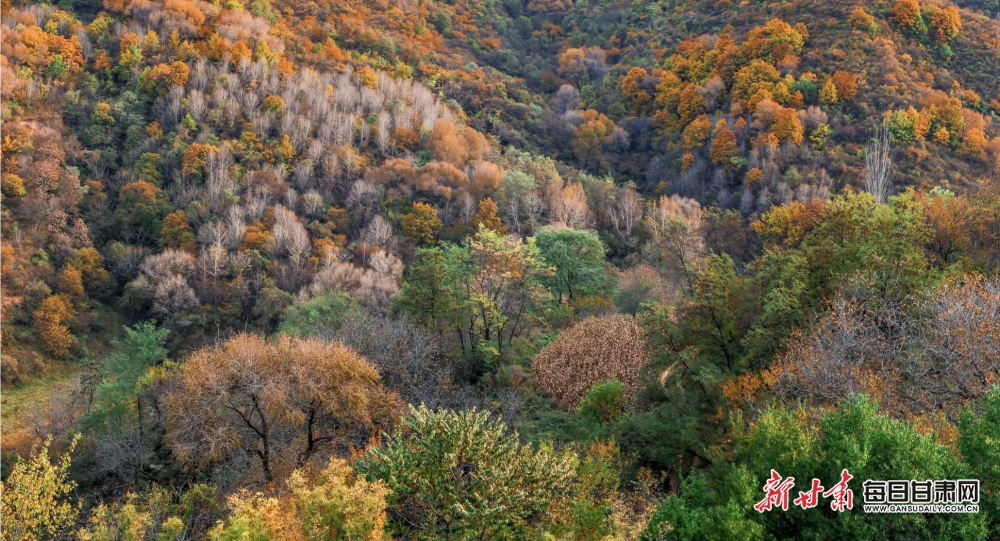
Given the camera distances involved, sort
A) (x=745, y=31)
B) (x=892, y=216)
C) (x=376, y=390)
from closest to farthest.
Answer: (x=892, y=216)
(x=376, y=390)
(x=745, y=31)

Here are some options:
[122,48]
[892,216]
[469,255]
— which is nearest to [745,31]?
[469,255]

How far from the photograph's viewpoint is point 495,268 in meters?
30.8

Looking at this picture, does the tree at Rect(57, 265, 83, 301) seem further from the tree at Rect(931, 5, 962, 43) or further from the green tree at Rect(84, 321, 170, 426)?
the tree at Rect(931, 5, 962, 43)

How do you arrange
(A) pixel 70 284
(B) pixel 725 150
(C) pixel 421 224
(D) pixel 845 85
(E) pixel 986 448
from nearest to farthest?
1. (E) pixel 986 448
2. (A) pixel 70 284
3. (C) pixel 421 224
4. (D) pixel 845 85
5. (B) pixel 725 150

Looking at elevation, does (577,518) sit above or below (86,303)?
above

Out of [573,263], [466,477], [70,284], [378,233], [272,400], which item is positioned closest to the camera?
[466,477]

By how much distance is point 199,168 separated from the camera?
161 ft

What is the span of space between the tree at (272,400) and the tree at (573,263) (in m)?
19.6

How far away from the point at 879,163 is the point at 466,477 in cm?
4292

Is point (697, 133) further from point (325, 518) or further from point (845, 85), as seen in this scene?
point (325, 518)

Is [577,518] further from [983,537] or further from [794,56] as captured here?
[794,56]

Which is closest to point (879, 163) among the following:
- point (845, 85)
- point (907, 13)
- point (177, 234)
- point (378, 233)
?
point (845, 85)

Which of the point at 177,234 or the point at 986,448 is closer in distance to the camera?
the point at 986,448

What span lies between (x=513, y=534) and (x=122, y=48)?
58558 millimetres
